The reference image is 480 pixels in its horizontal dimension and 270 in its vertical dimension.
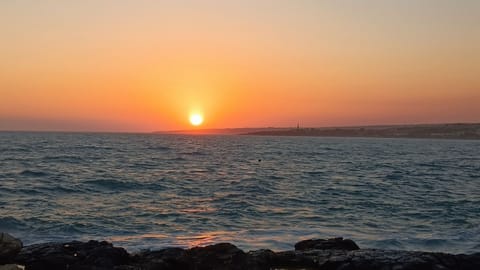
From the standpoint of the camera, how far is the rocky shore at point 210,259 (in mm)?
11148

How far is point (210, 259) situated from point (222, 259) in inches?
11.8

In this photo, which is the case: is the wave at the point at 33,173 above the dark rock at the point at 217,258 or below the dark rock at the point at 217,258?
below

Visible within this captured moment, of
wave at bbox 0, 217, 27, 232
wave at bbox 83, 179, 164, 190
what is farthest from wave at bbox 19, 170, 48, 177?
wave at bbox 0, 217, 27, 232

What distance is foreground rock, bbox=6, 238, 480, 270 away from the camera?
11.1m

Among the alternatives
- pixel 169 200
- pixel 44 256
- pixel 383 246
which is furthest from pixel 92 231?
pixel 383 246

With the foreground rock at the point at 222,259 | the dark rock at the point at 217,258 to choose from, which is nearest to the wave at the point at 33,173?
the foreground rock at the point at 222,259

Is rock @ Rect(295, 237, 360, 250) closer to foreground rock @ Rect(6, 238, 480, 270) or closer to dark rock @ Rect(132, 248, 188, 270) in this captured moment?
foreground rock @ Rect(6, 238, 480, 270)

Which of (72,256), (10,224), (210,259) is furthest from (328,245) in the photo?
(10,224)

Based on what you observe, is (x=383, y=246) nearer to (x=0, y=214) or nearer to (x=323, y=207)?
(x=323, y=207)

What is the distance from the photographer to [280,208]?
23312mm

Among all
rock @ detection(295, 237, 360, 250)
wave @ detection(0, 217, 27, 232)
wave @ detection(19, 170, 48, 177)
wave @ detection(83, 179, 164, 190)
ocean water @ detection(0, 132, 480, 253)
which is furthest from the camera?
wave @ detection(19, 170, 48, 177)

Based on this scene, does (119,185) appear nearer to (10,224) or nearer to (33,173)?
(33,173)

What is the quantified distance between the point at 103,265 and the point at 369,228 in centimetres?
1116

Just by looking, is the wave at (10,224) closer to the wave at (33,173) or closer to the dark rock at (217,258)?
the dark rock at (217,258)
